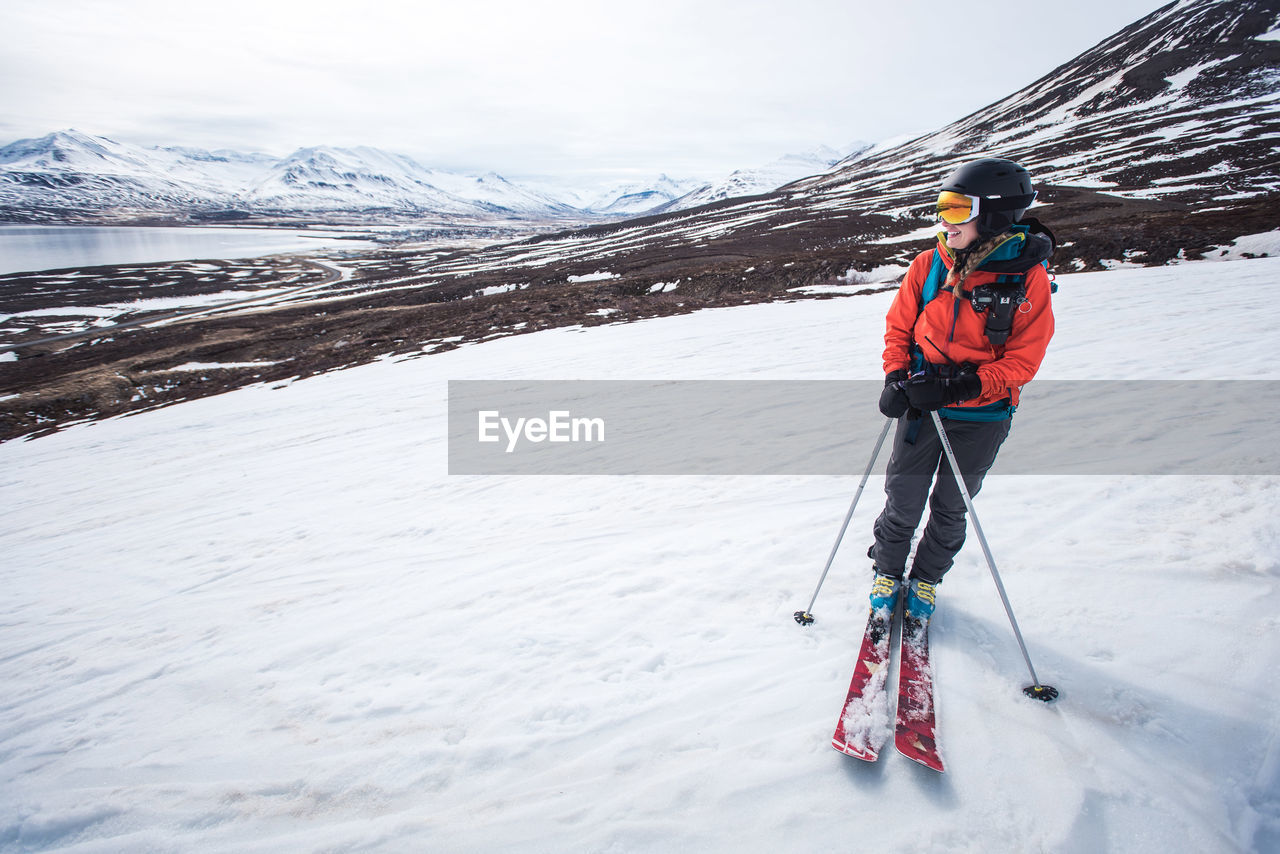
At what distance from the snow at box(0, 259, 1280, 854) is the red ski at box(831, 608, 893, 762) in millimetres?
99

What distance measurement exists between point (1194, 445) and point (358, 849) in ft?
25.5

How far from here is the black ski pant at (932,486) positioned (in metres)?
3.10

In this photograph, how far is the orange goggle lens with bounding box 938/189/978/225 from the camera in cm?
278

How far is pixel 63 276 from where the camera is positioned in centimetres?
7250

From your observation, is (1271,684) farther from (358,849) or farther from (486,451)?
(486,451)

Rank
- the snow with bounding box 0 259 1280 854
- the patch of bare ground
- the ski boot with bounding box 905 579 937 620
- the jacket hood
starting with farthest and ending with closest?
the patch of bare ground, the ski boot with bounding box 905 579 937 620, the jacket hood, the snow with bounding box 0 259 1280 854

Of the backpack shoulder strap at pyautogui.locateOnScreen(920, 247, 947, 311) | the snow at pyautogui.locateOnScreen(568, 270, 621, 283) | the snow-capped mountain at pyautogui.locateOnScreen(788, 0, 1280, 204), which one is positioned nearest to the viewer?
the backpack shoulder strap at pyautogui.locateOnScreen(920, 247, 947, 311)

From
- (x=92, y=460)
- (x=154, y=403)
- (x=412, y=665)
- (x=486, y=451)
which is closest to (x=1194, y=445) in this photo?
(x=412, y=665)

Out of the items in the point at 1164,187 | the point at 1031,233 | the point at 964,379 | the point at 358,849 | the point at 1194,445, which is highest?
the point at 1164,187

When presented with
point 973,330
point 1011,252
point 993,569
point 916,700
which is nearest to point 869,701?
point 916,700

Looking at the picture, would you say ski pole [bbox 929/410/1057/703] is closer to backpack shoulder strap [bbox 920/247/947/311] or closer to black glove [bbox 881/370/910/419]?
black glove [bbox 881/370/910/419]

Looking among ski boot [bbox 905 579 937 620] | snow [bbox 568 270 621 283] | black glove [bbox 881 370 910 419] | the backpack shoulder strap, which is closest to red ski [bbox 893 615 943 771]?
ski boot [bbox 905 579 937 620]

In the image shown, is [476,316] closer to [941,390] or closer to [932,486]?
[932,486]

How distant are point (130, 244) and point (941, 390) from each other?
183 m
